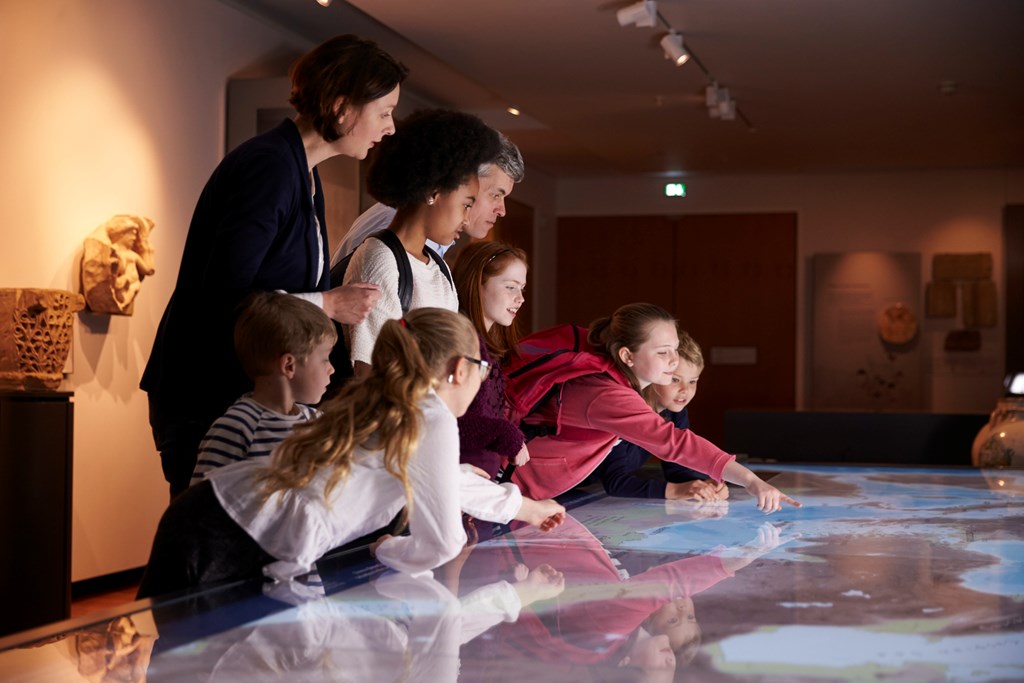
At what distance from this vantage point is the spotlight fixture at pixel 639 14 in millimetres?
5316

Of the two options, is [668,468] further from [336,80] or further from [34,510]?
[34,510]

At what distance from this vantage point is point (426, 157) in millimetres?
2332

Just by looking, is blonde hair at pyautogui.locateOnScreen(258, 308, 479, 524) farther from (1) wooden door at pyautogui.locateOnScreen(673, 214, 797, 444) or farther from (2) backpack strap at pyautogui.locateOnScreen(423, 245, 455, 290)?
(1) wooden door at pyautogui.locateOnScreen(673, 214, 797, 444)

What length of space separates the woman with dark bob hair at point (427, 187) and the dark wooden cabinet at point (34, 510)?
2.02 metres

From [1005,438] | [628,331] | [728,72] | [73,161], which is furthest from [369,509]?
[728,72]

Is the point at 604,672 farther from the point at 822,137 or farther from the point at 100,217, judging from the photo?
the point at 822,137

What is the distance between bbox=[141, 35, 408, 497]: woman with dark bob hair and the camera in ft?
6.57

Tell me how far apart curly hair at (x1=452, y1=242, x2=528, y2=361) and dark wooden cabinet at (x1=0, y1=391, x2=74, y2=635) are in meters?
1.91

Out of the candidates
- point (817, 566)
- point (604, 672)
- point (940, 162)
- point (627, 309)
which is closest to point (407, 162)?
point (627, 309)

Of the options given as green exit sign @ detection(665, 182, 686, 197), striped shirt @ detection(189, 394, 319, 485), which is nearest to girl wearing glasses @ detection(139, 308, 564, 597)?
striped shirt @ detection(189, 394, 319, 485)

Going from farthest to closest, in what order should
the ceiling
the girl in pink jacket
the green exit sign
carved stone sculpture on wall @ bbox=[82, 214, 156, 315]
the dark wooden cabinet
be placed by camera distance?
the green exit sign < the ceiling < carved stone sculpture on wall @ bbox=[82, 214, 156, 315] < the dark wooden cabinet < the girl in pink jacket

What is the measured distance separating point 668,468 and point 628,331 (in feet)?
1.16

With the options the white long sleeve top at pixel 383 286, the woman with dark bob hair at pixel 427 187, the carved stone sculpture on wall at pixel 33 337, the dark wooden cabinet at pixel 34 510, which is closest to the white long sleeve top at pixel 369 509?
the white long sleeve top at pixel 383 286

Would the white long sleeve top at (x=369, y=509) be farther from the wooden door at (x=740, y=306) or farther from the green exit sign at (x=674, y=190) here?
the wooden door at (x=740, y=306)
